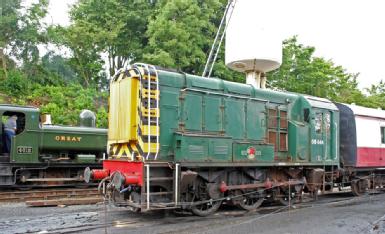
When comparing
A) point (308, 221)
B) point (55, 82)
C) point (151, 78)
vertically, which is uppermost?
point (55, 82)

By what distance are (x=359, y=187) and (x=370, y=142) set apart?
1849 millimetres

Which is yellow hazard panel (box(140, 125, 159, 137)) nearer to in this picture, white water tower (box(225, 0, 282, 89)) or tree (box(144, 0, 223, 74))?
white water tower (box(225, 0, 282, 89))

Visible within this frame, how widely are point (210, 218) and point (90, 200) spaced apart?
392 cm

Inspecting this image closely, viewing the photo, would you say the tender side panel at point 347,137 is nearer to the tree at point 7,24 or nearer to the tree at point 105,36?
the tree at point 105,36

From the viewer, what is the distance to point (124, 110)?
9.12 meters

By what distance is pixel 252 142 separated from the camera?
10.6m

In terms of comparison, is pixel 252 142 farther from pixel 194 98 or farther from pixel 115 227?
pixel 115 227

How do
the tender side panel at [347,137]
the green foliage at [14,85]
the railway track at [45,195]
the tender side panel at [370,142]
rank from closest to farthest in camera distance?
1. the railway track at [45,195]
2. the tender side panel at [347,137]
3. the tender side panel at [370,142]
4. the green foliage at [14,85]

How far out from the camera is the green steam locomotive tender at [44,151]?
1244cm

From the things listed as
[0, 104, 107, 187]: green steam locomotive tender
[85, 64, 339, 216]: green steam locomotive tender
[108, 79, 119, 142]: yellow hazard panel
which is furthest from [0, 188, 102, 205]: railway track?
[85, 64, 339, 216]: green steam locomotive tender

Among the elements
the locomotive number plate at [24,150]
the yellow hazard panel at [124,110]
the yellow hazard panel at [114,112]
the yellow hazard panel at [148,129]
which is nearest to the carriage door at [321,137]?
the yellow hazard panel at [148,129]

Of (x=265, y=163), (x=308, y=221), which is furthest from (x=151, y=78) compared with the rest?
(x=308, y=221)

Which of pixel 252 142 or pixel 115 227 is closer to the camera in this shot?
pixel 115 227

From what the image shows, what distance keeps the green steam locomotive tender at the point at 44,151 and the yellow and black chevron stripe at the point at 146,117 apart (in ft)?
17.2
